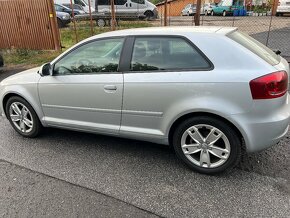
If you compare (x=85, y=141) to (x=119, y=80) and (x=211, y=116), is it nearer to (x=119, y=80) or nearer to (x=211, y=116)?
(x=119, y=80)

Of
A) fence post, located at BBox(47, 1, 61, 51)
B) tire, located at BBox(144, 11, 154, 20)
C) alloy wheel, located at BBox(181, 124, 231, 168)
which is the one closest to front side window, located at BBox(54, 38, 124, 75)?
alloy wheel, located at BBox(181, 124, 231, 168)

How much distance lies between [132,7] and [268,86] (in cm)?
2021

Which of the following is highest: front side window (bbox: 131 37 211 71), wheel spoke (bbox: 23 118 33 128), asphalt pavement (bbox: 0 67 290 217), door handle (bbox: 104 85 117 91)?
front side window (bbox: 131 37 211 71)

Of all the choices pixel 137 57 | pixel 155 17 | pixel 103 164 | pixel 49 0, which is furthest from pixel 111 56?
pixel 155 17

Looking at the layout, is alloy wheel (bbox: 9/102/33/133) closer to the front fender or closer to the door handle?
the front fender

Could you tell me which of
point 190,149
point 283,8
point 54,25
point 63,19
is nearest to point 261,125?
point 190,149

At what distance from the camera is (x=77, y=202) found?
2723mm

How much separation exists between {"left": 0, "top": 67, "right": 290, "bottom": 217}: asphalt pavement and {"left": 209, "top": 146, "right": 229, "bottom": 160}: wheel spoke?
242mm

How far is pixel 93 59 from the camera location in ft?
11.4

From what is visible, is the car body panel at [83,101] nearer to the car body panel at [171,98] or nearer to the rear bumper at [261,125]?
the car body panel at [171,98]

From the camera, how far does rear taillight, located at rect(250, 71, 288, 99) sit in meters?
2.61

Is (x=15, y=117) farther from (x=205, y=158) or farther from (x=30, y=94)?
(x=205, y=158)

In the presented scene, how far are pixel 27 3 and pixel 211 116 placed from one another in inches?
386

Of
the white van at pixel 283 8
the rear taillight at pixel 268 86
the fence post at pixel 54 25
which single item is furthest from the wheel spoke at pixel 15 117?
the white van at pixel 283 8
